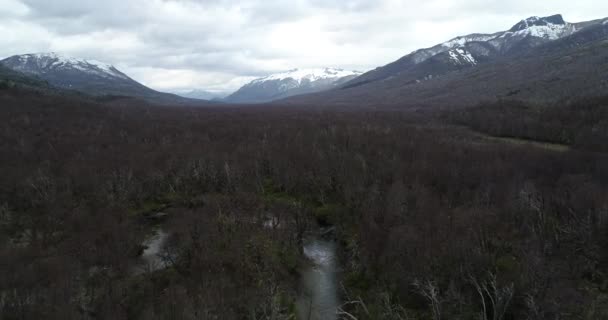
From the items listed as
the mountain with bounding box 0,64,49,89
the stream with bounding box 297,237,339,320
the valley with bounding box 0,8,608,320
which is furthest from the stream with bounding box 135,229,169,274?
the mountain with bounding box 0,64,49,89

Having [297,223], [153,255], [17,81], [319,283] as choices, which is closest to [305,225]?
[297,223]

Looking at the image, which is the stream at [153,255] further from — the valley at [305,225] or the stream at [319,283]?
the stream at [319,283]

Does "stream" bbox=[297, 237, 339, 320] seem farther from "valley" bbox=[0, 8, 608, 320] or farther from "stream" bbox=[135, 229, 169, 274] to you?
"stream" bbox=[135, 229, 169, 274]

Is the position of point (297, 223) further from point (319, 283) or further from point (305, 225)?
point (319, 283)

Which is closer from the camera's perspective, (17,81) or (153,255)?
(153,255)

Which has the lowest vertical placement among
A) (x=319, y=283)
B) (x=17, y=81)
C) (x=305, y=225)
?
(x=319, y=283)

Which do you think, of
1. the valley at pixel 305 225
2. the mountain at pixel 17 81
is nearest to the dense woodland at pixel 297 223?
the valley at pixel 305 225
